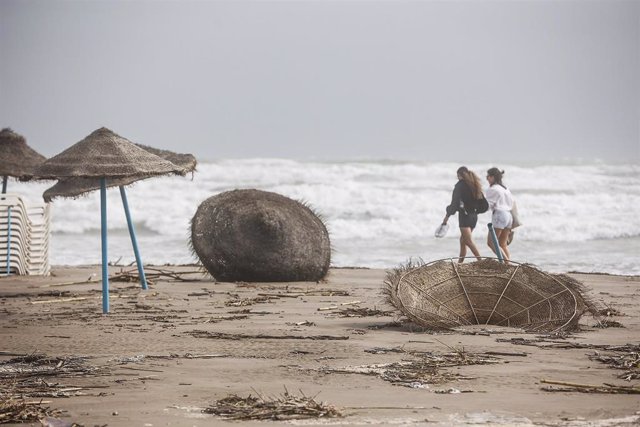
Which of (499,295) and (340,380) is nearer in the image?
(340,380)

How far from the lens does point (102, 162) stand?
10.7 metres

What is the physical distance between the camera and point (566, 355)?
747 cm

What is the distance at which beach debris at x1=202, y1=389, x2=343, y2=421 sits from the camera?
543cm

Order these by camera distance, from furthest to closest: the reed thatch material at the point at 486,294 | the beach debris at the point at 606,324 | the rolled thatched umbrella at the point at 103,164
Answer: the rolled thatched umbrella at the point at 103,164 < the beach debris at the point at 606,324 < the reed thatch material at the point at 486,294

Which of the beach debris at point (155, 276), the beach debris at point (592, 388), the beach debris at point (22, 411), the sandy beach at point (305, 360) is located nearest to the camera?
the beach debris at point (22, 411)

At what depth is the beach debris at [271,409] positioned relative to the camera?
543 centimetres

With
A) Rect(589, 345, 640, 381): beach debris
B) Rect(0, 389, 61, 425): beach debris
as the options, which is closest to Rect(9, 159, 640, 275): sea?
Rect(589, 345, 640, 381): beach debris

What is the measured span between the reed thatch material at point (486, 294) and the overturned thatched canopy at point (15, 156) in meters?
8.92

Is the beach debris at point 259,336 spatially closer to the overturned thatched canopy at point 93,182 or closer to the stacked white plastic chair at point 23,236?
the overturned thatched canopy at point 93,182

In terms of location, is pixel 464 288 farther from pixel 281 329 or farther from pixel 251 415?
pixel 251 415

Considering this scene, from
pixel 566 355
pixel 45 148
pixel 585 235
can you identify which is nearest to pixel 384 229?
pixel 585 235

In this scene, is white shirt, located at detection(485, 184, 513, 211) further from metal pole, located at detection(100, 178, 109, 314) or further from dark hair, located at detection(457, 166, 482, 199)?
metal pole, located at detection(100, 178, 109, 314)

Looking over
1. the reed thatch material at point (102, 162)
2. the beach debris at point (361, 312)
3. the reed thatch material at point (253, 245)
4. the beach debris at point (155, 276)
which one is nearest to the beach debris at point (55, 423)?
the beach debris at point (361, 312)

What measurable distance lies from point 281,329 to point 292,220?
537 cm
